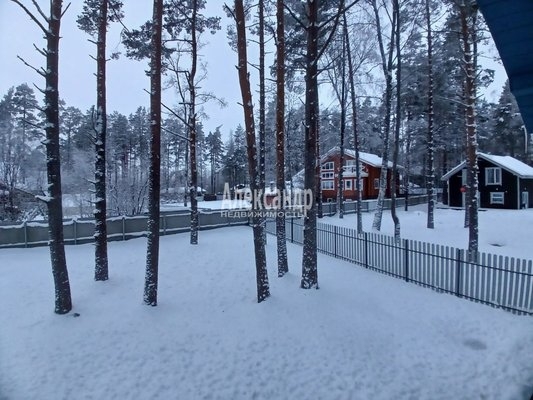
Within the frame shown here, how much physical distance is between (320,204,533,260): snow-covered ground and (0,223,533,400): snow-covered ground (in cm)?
746

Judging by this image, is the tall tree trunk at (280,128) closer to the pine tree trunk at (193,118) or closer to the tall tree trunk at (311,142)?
the tall tree trunk at (311,142)

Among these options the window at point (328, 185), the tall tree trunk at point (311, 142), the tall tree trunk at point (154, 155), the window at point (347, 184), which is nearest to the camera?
the tall tree trunk at point (154, 155)

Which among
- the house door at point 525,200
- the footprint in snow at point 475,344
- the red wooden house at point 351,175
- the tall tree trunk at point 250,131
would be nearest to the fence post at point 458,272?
the footprint in snow at point 475,344

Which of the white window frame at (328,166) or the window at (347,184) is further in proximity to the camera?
the white window frame at (328,166)

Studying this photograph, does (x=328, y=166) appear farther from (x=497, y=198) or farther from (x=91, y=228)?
(x=91, y=228)

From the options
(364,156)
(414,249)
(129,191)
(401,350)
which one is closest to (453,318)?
(401,350)

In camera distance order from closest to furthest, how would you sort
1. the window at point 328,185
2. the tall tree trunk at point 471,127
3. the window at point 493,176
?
the tall tree trunk at point 471,127
the window at point 493,176
the window at point 328,185

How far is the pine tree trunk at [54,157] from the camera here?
6.09 meters

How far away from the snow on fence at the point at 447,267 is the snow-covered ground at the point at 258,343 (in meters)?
0.37

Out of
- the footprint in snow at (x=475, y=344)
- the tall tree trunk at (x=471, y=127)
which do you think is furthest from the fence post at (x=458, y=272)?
the tall tree trunk at (x=471, y=127)

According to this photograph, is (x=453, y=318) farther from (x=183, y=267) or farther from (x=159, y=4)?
(x=159, y=4)

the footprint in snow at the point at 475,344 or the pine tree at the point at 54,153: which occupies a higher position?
the pine tree at the point at 54,153

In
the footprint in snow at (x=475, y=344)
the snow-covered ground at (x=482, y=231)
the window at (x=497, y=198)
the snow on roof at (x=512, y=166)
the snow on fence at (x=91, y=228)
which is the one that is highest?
the snow on roof at (x=512, y=166)

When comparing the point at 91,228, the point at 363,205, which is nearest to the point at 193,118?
the point at 91,228
